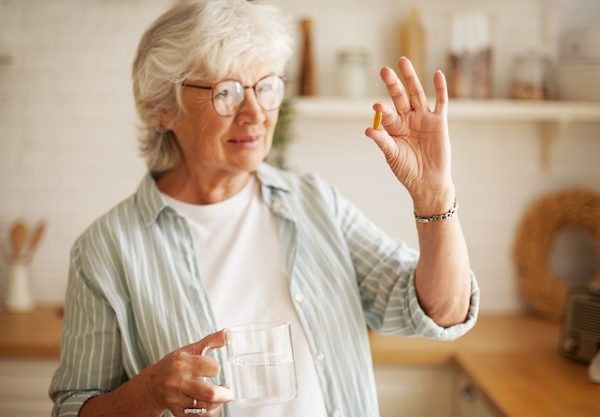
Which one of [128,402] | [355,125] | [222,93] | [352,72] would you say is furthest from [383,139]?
[355,125]

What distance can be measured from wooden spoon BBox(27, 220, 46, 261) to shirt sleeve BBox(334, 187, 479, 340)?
5.09ft

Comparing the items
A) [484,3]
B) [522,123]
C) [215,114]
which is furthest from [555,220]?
[215,114]

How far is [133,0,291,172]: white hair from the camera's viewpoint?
1309 millimetres

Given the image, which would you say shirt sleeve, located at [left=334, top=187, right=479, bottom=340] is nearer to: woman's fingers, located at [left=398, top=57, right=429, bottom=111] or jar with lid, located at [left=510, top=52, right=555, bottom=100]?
woman's fingers, located at [left=398, top=57, right=429, bottom=111]

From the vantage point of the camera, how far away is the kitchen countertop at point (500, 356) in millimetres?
1682

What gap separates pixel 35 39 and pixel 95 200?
651mm

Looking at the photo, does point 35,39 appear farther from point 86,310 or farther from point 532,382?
point 532,382

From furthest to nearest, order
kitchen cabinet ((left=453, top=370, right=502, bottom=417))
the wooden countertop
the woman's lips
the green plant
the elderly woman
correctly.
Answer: the green plant, kitchen cabinet ((left=453, top=370, right=502, bottom=417)), the wooden countertop, the woman's lips, the elderly woman

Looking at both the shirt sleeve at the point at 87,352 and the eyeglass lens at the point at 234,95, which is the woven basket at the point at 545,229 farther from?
the shirt sleeve at the point at 87,352

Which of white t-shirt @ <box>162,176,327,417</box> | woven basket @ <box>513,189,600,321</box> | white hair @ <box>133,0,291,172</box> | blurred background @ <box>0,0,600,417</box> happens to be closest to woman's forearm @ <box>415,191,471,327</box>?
white t-shirt @ <box>162,176,327,417</box>

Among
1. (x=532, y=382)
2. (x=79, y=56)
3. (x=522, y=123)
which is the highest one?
(x=79, y=56)

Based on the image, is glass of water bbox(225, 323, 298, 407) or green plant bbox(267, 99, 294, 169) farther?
green plant bbox(267, 99, 294, 169)

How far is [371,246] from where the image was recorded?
139 centimetres

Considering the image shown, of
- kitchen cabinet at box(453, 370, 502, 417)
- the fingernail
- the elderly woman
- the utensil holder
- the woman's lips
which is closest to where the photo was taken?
the fingernail
